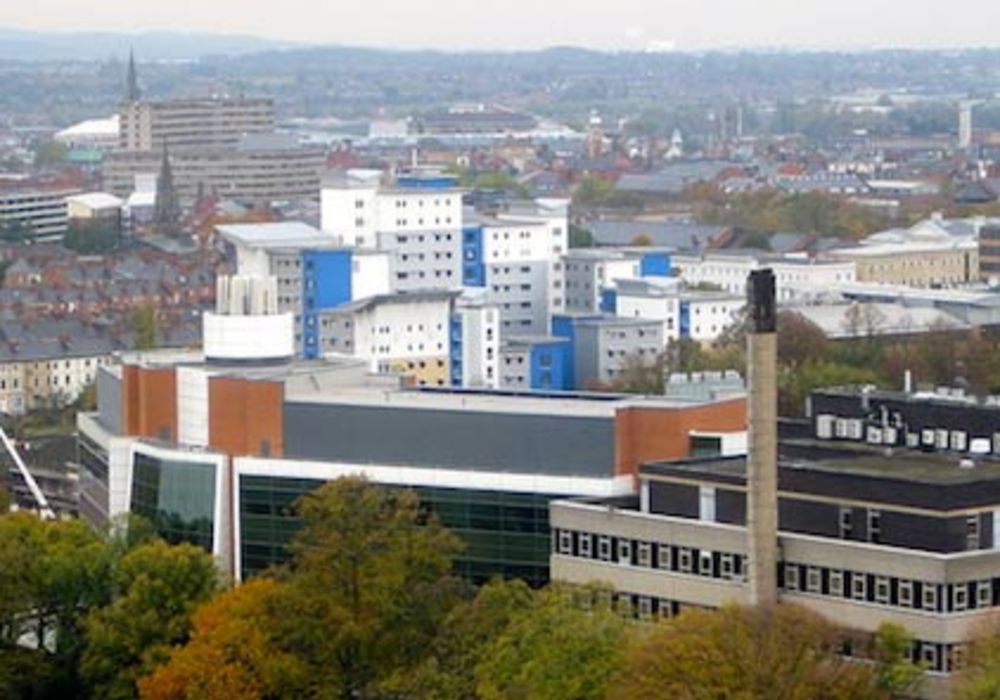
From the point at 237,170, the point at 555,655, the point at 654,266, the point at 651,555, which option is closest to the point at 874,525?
the point at 651,555

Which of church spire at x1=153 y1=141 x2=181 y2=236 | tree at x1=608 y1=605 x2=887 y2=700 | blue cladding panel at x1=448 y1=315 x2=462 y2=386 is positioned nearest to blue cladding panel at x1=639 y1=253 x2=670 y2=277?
blue cladding panel at x1=448 y1=315 x2=462 y2=386

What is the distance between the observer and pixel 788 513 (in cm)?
2819

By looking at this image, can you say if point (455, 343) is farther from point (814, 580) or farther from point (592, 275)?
point (814, 580)

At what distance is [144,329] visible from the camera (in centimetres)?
6134

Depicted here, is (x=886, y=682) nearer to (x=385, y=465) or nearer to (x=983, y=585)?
(x=983, y=585)

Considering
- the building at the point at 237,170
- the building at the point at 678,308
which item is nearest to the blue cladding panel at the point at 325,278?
the building at the point at 678,308

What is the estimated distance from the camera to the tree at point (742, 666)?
24250 mm

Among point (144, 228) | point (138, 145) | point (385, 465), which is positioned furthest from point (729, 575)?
point (138, 145)

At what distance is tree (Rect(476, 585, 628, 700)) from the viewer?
25891 millimetres

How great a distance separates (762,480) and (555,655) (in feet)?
8.41

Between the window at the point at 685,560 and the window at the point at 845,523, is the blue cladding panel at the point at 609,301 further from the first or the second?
the window at the point at 845,523

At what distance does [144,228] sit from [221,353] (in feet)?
192

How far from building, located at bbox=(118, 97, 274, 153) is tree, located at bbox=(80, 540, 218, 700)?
85.5 meters

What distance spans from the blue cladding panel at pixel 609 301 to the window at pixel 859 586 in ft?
108
